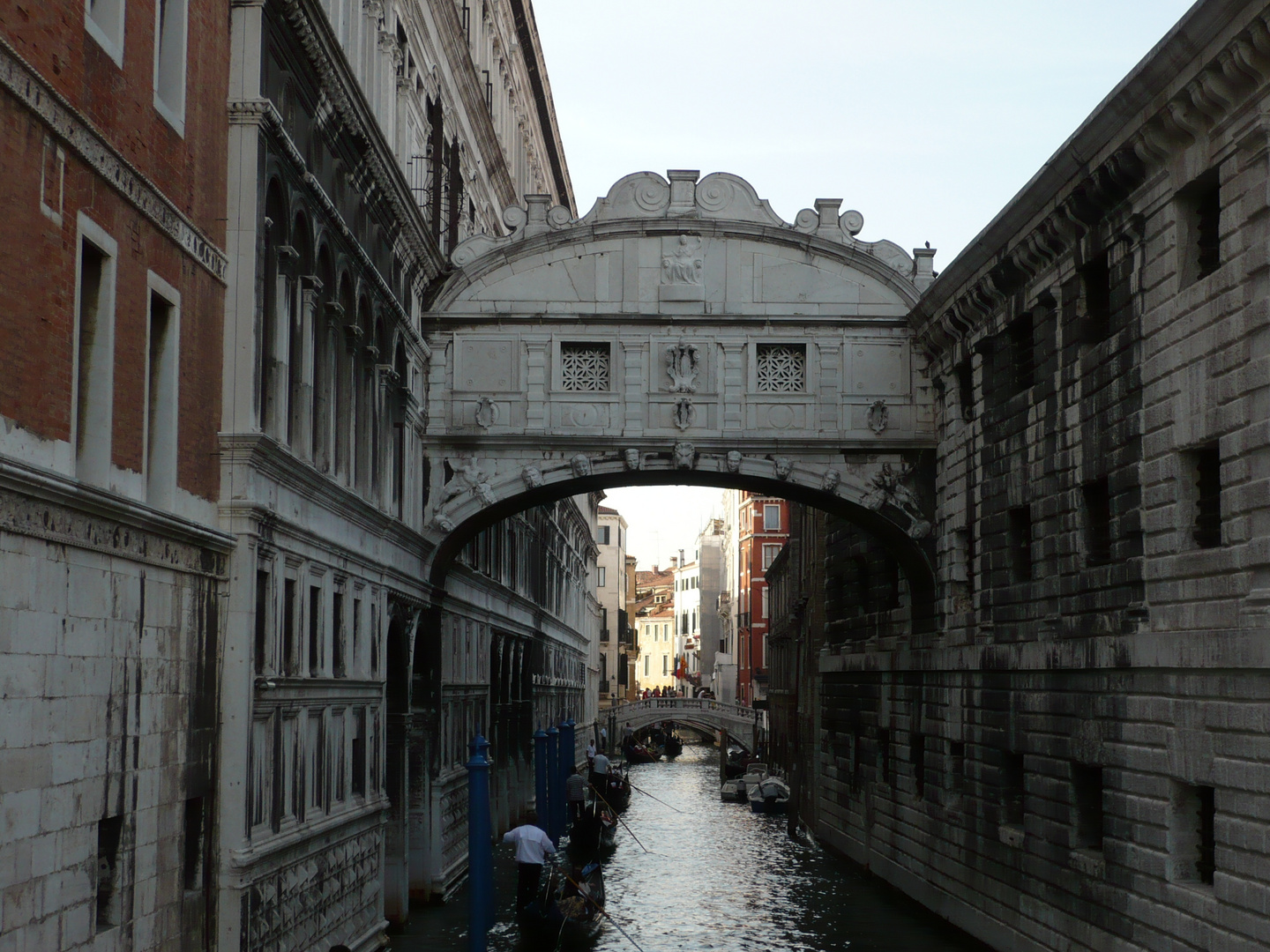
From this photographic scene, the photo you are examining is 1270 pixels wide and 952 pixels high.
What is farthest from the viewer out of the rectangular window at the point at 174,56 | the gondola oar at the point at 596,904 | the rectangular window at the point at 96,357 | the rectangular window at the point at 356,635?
the gondola oar at the point at 596,904

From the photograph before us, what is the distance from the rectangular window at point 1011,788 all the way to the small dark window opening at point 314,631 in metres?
7.82

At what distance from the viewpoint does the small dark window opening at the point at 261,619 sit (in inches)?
530

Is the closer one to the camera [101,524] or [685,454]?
[101,524]

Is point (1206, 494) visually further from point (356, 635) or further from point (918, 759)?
point (918, 759)

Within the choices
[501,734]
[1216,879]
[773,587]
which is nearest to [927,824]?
[1216,879]

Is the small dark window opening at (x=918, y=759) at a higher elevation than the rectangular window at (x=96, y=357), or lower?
lower

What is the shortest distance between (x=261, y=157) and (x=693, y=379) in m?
9.55

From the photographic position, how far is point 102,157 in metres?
10.2

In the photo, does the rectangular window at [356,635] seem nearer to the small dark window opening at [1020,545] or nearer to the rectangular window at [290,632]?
the rectangular window at [290,632]

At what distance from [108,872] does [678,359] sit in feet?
42.0

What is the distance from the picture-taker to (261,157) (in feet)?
43.7

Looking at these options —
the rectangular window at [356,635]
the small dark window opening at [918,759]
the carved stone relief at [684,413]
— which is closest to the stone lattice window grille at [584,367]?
the carved stone relief at [684,413]

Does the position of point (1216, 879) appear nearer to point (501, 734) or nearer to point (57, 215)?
point (57, 215)

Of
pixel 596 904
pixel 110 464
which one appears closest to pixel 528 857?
pixel 596 904
